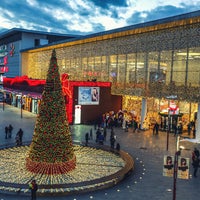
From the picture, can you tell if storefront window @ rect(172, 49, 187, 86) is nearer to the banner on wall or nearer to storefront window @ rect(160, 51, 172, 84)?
storefront window @ rect(160, 51, 172, 84)

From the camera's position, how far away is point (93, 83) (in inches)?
1479

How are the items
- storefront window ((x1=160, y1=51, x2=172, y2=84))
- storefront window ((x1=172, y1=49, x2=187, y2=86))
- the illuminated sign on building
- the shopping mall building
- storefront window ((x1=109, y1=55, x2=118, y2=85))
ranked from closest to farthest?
1. the shopping mall building
2. storefront window ((x1=172, y1=49, x2=187, y2=86))
3. storefront window ((x1=160, y1=51, x2=172, y2=84))
4. storefront window ((x1=109, y1=55, x2=118, y2=85))
5. the illuminated sign on building

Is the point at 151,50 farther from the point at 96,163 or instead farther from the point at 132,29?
the point at 96,163

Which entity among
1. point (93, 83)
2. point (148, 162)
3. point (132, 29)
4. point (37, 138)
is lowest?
point (148, 162)

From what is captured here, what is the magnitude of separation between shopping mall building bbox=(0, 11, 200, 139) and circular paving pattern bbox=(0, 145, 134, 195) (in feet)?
26.4

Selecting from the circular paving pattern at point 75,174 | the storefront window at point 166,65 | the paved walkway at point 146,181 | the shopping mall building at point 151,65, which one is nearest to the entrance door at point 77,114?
the shopping mall building at point 151,65

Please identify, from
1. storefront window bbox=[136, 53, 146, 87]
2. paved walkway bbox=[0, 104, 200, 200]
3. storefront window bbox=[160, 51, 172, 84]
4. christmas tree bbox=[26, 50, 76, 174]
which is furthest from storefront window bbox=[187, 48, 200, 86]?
christmas tree bbox=[26, 50, 76, 174]

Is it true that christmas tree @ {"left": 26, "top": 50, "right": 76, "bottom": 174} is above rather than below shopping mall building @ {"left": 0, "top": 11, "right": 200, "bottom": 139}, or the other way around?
below

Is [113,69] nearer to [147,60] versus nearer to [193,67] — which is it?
[147,60]

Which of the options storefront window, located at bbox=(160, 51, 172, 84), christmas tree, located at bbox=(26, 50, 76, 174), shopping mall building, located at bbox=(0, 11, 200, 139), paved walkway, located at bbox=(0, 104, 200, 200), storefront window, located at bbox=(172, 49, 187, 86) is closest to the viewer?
paved walkway, located at bbox=(0, 104, 200, 200)

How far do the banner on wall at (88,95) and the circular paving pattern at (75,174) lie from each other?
14.5m

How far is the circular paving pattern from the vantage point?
15078 millimetres

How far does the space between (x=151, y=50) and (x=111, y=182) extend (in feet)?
70.5

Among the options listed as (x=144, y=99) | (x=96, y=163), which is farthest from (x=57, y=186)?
(x=144, y=99)
